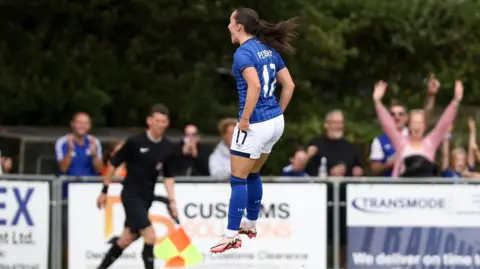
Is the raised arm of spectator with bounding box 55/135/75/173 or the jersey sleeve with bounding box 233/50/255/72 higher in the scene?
the jersey sleeve with bounding box 233/50/255/72

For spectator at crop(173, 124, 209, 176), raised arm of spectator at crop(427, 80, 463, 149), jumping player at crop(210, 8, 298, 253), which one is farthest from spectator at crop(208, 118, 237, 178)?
jumping player at crop(210, 8, 298, 253)

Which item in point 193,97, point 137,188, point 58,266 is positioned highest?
point 193,97

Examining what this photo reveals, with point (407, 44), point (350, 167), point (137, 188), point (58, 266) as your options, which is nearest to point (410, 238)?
point (350, 167)

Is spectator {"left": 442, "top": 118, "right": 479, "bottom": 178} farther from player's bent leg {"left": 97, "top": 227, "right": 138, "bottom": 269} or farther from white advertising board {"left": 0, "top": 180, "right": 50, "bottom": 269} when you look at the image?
white advertising board {"left": 0, "top": 180, "right": 50, "bottom": 269}

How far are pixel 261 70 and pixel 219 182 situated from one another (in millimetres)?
4906

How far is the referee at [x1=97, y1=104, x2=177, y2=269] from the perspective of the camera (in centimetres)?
1279

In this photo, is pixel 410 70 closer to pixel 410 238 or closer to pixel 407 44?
pixel 407 44

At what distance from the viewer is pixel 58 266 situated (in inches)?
529

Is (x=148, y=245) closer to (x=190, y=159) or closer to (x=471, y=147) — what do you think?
(x=190, y=159)

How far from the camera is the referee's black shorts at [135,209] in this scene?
12.8 m

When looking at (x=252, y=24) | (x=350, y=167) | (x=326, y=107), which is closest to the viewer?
(x=252, y=24)

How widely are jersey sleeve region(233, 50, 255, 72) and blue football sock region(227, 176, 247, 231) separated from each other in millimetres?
1000

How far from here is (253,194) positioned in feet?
31.2

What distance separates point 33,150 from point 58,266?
3.92 m
